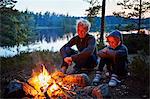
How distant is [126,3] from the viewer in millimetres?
18234

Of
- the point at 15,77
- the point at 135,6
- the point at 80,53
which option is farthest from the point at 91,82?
the point at 135,6

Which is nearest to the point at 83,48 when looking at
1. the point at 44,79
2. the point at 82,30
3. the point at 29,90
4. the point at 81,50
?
the point at 81,50

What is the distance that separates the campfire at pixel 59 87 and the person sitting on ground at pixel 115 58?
0.42 metres

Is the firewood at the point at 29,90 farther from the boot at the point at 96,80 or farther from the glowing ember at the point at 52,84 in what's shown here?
the boot at the point at 96,80

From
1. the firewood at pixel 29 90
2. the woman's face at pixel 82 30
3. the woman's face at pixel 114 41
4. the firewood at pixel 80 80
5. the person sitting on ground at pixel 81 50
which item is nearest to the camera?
the firewood at pixel 29 90

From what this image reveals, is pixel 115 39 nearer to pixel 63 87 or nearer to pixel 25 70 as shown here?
pixel 63 87

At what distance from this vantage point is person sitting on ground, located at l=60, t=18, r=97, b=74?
6.35 metres

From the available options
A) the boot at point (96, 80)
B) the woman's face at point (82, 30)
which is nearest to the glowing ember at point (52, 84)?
the boot at point (96, 80)

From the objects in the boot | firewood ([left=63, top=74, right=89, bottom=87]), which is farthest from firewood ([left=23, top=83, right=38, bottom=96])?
the boot

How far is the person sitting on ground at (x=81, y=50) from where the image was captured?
6.35m

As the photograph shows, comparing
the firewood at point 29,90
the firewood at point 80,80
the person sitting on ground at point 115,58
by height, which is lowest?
the firewood at point 29,90

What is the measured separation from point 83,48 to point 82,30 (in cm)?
39

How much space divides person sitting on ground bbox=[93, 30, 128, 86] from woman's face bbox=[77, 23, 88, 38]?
1.89ft

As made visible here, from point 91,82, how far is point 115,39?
3.02 ft
